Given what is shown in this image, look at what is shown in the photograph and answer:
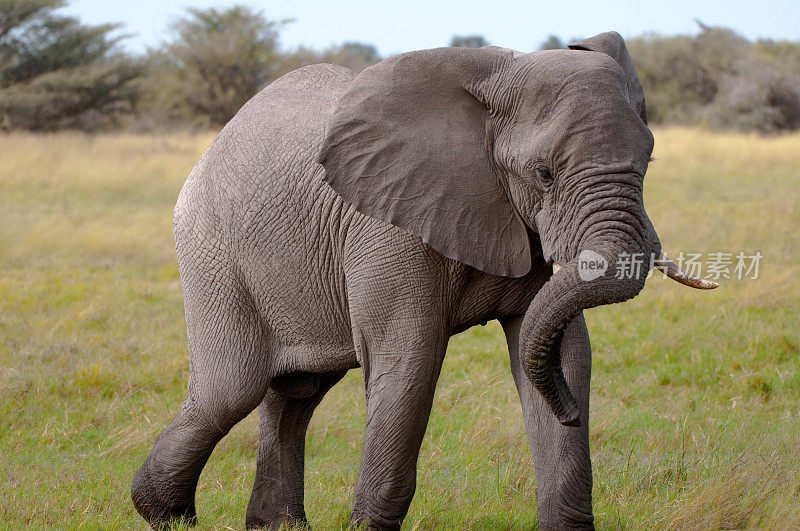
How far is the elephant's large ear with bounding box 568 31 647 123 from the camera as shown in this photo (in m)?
3.58

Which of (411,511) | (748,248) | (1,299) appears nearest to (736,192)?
(748,248)

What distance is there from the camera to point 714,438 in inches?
221

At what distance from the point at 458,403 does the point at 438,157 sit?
3.27 meters

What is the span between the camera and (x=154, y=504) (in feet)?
14.6

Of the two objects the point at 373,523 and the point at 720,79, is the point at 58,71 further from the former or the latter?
the point at 373,523

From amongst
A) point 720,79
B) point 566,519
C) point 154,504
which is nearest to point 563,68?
point 566,519

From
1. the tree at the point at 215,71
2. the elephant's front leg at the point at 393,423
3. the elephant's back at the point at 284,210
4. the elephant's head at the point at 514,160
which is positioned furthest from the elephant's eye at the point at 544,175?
the tree at the point at 215,71

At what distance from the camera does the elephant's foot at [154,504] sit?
175 inches

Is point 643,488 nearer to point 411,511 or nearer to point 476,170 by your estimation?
point 411,511

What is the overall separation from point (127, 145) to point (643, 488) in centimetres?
1689

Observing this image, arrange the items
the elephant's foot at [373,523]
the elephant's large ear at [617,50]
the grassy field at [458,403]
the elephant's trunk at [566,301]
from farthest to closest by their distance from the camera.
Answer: the grassy field at [458,403]
the elephant's foot at [373,523]
the elephant's large ear at [617,50]
the elephant's trunk at [566,301]

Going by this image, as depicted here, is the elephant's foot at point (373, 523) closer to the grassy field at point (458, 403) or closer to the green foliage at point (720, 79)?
the grassy field at point (458, 403)

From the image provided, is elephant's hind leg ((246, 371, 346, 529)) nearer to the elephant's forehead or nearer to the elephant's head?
the elephant's head

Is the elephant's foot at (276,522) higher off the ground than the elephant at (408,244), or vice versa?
the elephant at (408,244)
